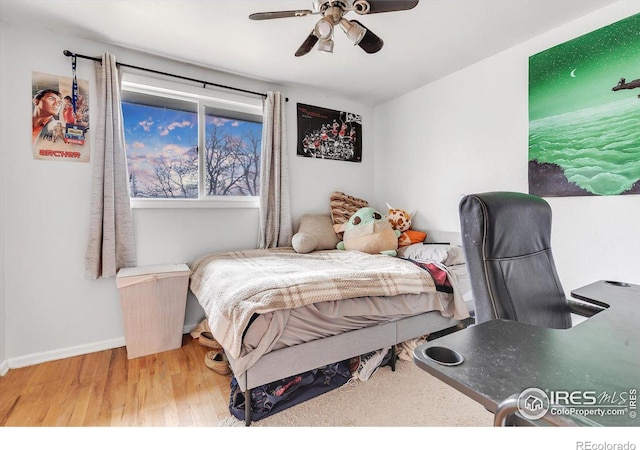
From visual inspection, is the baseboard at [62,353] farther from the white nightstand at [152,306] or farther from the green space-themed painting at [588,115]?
the green space-themed painting at [588,115]

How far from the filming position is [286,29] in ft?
6.73

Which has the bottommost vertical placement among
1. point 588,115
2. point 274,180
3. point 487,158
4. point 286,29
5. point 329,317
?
point 329,317

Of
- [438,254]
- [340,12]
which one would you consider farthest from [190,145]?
[438,254]

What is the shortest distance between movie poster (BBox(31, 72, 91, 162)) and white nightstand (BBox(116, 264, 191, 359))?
1.02 m

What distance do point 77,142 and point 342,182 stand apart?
257cm

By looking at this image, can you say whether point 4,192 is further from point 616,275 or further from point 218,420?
point 616,275

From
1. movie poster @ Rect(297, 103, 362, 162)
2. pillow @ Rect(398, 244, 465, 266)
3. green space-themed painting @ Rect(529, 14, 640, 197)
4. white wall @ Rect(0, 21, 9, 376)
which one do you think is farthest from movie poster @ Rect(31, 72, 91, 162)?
green space-themed painting @ Rect(529, 14, 640, 197)

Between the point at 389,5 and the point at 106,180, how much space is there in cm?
232

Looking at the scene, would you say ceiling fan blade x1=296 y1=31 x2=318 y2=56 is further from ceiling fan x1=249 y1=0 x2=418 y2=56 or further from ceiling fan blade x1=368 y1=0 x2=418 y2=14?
ceiling fan blade x1=368 y1=0 x2=418 y2=14

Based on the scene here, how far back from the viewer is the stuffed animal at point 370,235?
263cm

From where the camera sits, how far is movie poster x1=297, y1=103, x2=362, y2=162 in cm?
323

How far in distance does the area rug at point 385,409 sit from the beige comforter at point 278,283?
1.67 ft

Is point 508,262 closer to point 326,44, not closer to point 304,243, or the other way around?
point 326,44

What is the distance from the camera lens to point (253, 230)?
2.97 meters
